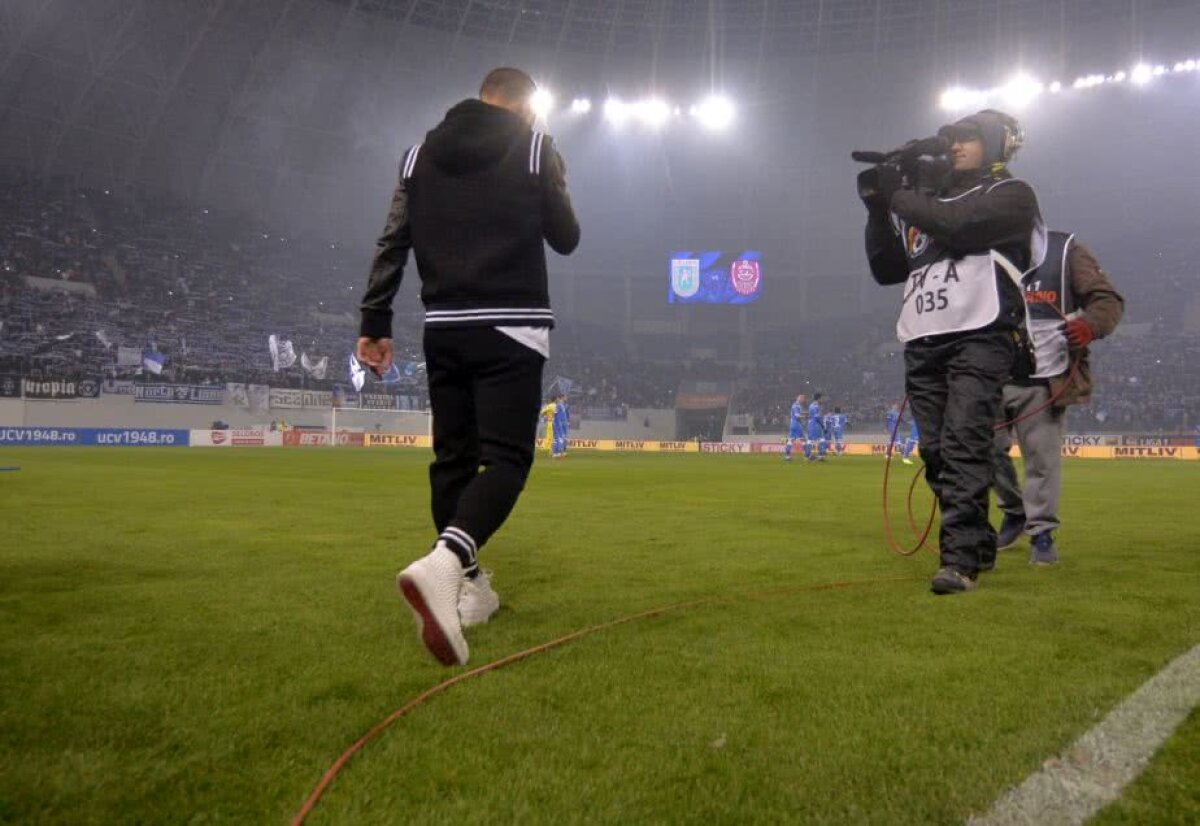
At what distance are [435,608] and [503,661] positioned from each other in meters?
0.23

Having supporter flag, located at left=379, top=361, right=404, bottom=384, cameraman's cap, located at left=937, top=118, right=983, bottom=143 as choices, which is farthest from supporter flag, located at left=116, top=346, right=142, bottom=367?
cameraman's cap, located at left=937, top=118, right=983, bottom=143

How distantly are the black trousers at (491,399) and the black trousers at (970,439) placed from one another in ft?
5.70

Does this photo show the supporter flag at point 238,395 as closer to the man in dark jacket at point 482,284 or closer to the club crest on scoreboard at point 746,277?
the club crest on scoreboard at point 746,277

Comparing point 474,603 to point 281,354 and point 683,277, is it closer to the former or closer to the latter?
point 281,354

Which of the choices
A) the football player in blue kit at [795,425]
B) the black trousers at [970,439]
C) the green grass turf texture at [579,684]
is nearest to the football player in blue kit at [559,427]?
the football player in blue kit at [795,425]

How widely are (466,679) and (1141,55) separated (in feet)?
140

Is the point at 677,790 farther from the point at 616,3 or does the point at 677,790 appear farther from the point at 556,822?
the point at 616,3

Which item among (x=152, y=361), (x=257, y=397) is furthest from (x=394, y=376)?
Answer: (x=152, y=361)

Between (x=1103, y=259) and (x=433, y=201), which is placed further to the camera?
(x=1103, y=259)

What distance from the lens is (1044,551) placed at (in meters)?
3.68

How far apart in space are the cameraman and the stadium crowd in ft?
96.4

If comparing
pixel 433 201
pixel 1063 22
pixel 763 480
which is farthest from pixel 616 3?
pixel 433 201

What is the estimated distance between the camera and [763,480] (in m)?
11.0

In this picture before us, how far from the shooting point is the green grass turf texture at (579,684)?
48.7 inches
